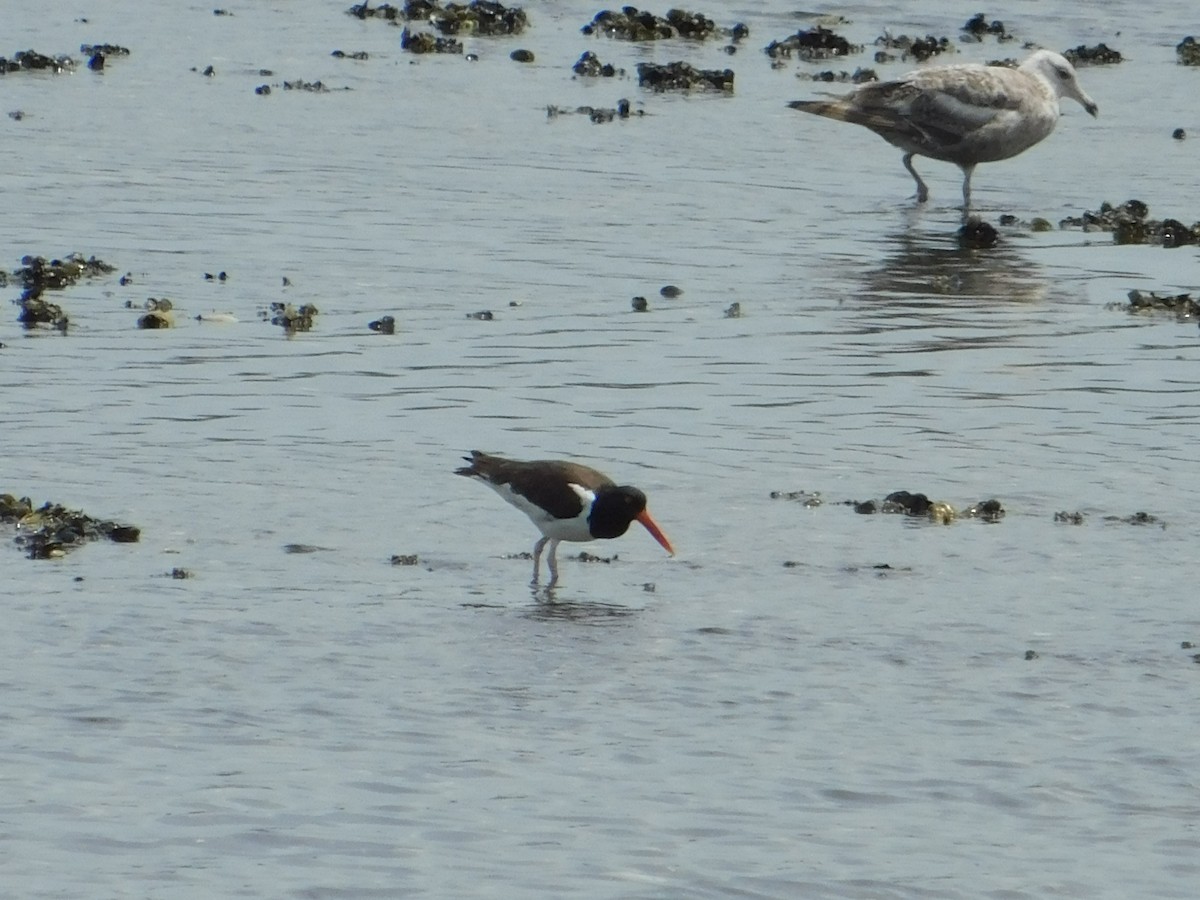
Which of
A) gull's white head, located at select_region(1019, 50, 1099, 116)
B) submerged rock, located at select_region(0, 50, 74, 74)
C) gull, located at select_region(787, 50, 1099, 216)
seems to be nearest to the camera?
gull, located at select_region(787, 50, 1099, 216)

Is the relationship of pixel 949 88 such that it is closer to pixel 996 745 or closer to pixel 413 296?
pixel 413 296

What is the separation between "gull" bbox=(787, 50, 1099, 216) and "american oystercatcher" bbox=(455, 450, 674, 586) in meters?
13.1

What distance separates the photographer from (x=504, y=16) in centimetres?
3816

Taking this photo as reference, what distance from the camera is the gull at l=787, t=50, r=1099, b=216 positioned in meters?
26.1

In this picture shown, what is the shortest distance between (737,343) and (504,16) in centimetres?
2008

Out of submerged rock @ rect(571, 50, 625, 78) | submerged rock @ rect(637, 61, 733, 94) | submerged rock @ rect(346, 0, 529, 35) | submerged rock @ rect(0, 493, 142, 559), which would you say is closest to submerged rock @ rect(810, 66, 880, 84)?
submerged rock @ rect(637, 61, 733, 94)

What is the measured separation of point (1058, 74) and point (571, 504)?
629 inches

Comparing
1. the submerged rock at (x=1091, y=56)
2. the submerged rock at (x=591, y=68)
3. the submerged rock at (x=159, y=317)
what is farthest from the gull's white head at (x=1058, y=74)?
the submerged rock at (x=159, y=317)

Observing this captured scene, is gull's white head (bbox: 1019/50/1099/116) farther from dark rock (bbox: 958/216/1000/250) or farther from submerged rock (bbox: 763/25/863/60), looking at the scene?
submerged rock (bbox: 763/25/863/60)

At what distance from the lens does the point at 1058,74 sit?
27656 millimetres

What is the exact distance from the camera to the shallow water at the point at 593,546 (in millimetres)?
9820

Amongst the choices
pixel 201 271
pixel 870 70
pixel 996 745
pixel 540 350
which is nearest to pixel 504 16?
pixel 870 70

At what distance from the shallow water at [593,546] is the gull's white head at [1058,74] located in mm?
950

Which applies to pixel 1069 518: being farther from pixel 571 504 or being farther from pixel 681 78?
pixel 681 78
